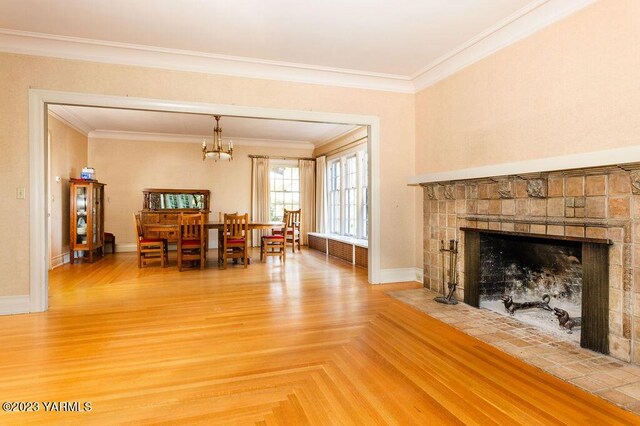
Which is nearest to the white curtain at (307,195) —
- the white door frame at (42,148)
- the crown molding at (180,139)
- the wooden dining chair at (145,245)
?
the crown molding at (180,139)

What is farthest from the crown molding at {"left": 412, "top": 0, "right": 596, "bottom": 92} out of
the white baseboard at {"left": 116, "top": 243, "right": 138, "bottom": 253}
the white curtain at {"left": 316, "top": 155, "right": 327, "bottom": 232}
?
the white baseboard at {"left": 116, "top": 243, "right": 138, "bottom": 253}

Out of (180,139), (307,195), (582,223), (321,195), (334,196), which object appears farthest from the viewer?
(307,195)

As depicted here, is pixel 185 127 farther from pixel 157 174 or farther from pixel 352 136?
pixel 352 136

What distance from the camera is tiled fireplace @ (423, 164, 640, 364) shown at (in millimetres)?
2307

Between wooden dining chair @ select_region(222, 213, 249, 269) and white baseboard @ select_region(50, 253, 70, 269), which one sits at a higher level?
wooden dining chair @ select_region(222, 213, 249, 269)

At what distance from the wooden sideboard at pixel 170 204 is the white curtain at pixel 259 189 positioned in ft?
3.64

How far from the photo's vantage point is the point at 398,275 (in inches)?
187

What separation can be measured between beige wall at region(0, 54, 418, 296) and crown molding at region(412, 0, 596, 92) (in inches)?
27.6

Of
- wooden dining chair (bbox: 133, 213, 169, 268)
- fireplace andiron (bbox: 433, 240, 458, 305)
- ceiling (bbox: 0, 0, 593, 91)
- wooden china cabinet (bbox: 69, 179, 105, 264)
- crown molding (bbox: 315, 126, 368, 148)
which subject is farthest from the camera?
crown molding (bbox: 315, 126, 368, 148)

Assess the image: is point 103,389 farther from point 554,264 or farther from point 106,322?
point 554,264

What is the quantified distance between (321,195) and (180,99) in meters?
4.96

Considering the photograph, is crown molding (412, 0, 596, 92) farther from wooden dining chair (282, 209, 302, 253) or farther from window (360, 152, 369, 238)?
wooden dining chair (282, 209, 302, 253)

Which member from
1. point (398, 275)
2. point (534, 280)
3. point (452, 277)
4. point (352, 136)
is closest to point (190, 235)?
point (398, 275)

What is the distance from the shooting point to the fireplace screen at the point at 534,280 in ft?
A: 9.74
